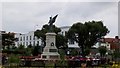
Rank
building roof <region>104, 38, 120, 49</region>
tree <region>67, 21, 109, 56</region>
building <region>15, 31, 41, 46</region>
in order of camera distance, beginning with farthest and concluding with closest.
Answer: building <region>15, 31, 41, 46</region> → building roof <region>104, 38, 120, 49</region> → tree <region>67, 21, 109, 56</region>

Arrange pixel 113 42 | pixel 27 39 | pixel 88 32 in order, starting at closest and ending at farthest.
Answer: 1. pixel 88 32
2. pixel 113 42
3. pixel 27 39

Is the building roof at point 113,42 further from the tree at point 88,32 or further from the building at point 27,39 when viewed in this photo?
the tree at point 88,32

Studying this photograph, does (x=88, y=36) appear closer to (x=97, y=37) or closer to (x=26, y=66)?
(x=97, y=37)

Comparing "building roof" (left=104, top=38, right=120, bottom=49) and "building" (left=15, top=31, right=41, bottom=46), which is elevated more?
"building" (left=15, top=31, right=41, bottom=46)

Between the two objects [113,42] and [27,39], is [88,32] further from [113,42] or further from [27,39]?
[27,39]

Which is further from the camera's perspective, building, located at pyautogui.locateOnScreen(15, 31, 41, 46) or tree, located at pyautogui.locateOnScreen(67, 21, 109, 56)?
building, located at pyautogui.locateOnScreen(15, 31, 41, 46)

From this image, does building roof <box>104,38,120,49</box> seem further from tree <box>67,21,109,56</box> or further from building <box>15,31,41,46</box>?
tree <box>67,21,109,56</box>

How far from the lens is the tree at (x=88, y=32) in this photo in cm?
7158

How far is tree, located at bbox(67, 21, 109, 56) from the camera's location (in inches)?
2818

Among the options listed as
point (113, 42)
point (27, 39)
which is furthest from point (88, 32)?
point (27, 39)

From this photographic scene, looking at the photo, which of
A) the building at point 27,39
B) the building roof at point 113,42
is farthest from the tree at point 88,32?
the building at point 27,39

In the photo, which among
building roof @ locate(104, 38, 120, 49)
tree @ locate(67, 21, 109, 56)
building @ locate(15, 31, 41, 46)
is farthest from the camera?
building @ locate(15, 31, 41, 46)

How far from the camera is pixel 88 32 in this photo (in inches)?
2847

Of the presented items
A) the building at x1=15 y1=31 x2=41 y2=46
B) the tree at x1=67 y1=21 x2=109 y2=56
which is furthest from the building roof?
the tree at x1=67 y1=21 x2=109 y2=56
